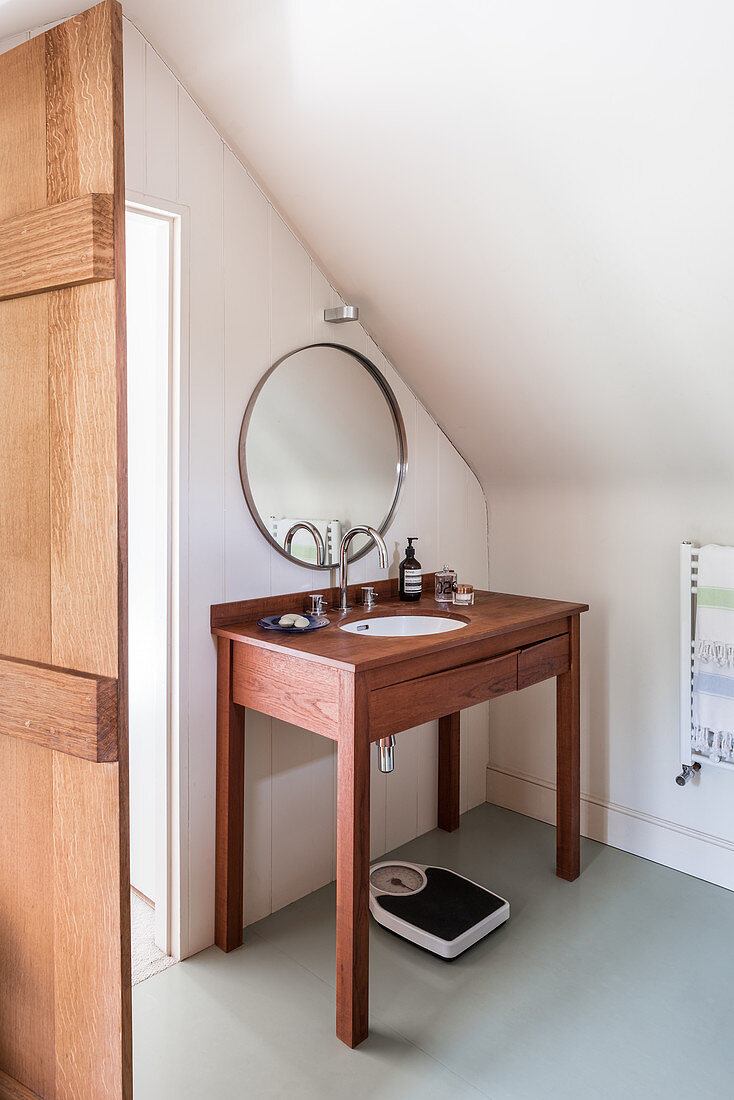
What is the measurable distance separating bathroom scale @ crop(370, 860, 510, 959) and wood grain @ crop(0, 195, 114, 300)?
180cm

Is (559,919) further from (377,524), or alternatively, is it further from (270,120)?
(270,120)

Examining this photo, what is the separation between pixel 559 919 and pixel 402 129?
2.15 m

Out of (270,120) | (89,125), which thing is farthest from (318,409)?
(89,125)

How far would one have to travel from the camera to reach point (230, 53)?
1789 millimetres

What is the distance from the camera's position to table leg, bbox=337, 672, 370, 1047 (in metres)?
1.70

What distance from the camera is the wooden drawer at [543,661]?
2266 millimetres

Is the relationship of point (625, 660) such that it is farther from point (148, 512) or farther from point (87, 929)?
point (87, 929)

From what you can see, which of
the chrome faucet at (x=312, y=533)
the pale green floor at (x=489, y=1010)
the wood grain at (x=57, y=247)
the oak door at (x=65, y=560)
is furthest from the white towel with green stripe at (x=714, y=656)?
the wood grain at (x=57, y=247)

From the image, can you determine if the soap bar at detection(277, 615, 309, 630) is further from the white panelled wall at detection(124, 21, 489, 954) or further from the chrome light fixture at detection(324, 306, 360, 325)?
the chrome light fixture at detection(324, 306, 360, 325)

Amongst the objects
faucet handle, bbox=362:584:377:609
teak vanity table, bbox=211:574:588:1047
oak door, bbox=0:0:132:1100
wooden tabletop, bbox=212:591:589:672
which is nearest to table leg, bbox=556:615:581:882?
teak vanity table, bbox=211:574:588:1047

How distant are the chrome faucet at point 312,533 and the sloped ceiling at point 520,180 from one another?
0.67 meters

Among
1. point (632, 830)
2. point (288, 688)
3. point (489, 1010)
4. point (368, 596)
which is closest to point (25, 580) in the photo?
point (288, 688)

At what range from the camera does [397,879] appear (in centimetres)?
236

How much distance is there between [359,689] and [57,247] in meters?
1.05
